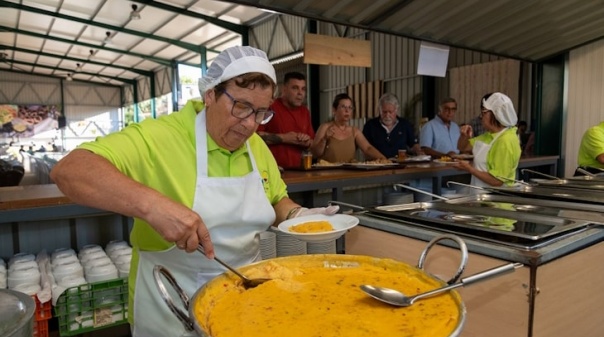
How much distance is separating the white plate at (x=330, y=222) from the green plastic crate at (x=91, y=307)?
1.01 m

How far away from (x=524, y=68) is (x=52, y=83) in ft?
73.1

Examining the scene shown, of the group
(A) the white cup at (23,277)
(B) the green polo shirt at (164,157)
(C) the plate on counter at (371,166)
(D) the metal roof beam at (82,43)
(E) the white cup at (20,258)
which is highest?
(D) the metal roof beam at (82,43)

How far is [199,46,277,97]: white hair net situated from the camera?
1260mm

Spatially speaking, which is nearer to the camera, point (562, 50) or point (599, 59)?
point (562, 50)

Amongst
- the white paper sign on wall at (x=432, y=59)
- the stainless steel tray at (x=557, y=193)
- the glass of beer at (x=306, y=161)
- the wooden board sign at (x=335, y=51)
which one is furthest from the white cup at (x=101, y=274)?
the white paper sign on wall at (x=432, y=59)

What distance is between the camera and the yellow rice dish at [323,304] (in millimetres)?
837

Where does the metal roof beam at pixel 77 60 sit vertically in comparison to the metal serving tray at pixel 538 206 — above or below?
above

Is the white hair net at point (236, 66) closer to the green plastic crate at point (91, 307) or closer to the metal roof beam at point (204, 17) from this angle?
the green plastic crate at point (91, 307)

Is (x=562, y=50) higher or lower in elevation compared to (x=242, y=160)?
higher

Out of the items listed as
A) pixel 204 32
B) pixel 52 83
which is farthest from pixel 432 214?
pixel 52 83

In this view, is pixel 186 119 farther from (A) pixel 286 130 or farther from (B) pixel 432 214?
(A) pixel 286 130

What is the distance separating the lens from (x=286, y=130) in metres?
3.94

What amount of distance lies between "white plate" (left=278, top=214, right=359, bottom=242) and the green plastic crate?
3.32 ft

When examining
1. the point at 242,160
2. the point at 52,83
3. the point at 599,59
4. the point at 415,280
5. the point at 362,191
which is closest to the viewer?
the point at 415,280
